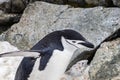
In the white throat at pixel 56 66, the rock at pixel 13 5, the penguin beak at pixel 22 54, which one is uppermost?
the penguin beak at pixel 22 54

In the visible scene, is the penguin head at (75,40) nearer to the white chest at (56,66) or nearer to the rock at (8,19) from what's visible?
the white chest at (56,66)

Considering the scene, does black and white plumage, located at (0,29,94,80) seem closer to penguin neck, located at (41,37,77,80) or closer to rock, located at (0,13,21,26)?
penguin neck, located at (41,37,77,80)

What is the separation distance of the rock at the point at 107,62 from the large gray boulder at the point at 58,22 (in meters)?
1.50

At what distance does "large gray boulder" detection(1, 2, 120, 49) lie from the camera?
182 inches

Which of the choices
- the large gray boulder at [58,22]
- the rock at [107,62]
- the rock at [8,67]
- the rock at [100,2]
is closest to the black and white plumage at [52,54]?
the rock at [107,62]

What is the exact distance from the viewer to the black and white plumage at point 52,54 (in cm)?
329

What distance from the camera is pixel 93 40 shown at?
4.48 meters

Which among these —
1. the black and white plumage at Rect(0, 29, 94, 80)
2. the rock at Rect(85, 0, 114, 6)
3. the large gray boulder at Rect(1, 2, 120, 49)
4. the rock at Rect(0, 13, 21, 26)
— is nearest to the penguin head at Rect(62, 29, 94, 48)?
the black and white plumage at Rect(0, 29, 94, 80)

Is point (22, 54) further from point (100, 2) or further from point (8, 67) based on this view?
point (100, 2)

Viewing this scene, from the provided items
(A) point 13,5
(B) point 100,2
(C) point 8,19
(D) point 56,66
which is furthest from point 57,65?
(A) point 13,5

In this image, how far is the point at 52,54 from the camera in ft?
10.9

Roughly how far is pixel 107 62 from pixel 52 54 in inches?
23.2

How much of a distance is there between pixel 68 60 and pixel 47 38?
0.32 meters

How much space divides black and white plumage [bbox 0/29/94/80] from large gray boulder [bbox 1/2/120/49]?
108cm
